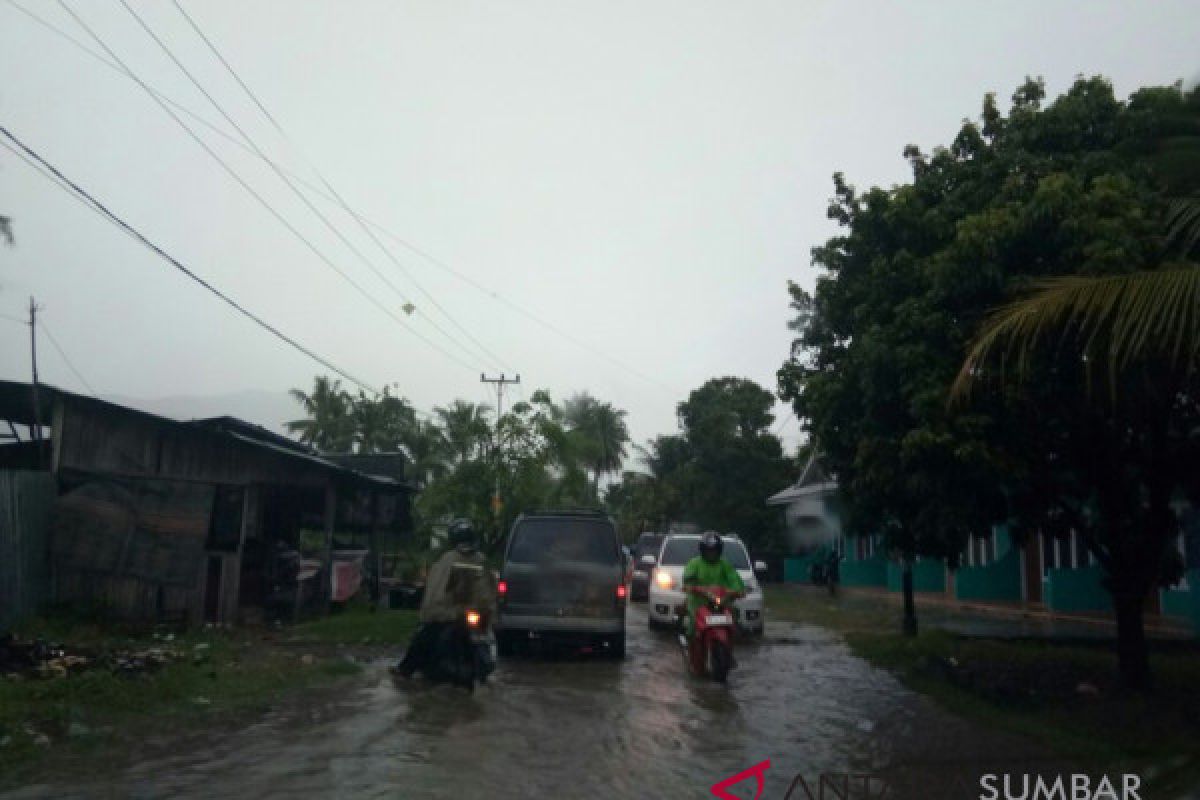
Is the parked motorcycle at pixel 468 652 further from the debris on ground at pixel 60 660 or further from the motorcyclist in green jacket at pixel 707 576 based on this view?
the debris on ground at pixel 60 660

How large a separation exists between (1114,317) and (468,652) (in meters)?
6.89

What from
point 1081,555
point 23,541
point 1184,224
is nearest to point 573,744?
point 1184,224

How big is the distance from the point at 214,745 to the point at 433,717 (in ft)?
6.55

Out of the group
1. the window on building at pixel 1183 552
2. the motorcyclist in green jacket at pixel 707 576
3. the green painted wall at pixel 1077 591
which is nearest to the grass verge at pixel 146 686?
the motorcyclist in green jacket at pixel 707 576

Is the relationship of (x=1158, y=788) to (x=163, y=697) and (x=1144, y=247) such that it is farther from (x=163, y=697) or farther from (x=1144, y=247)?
(x=163, y=697)

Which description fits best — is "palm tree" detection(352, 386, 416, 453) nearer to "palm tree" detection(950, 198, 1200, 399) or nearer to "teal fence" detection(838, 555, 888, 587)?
"teal fence" detection(838, 555, 888, 587)

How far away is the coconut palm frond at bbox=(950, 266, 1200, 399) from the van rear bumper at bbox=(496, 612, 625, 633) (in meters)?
6.52

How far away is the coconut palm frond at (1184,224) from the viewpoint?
26.1ft

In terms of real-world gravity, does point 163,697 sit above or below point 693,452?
below

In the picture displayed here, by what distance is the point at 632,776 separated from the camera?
733 centimetres

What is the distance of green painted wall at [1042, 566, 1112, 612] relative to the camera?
20125 mm

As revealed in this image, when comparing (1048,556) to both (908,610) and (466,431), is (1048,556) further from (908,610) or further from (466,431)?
(466,431)

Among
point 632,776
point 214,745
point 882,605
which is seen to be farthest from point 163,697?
point 882,605

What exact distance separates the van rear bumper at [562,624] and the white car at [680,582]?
11.2 ft
